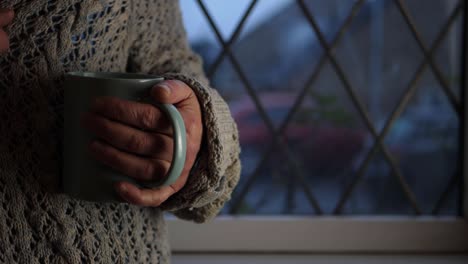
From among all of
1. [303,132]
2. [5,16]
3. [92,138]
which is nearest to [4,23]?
[5,16]

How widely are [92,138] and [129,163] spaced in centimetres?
3

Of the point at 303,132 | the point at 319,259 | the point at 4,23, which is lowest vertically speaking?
the point at 319,259

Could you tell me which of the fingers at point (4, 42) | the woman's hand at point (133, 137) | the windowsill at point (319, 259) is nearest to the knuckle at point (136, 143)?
the woman's hand at point (133, 137)

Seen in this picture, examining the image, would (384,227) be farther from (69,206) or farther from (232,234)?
(69,206)

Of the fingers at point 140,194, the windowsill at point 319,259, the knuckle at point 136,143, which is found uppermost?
the knuckle at point 136,143

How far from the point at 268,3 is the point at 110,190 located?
24.2 inches

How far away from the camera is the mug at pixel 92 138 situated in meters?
0.43

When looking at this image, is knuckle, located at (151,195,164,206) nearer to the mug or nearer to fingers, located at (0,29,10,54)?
the mug

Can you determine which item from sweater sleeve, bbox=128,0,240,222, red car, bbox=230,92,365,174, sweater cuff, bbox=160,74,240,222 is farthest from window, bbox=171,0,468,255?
sweater cuff, bbox=160,74,240,222

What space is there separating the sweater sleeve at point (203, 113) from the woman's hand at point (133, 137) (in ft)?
0.20

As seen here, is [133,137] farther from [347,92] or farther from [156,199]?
[347,92]

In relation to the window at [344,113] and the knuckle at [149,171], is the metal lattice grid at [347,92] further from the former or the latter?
the knuckle at [149,171]

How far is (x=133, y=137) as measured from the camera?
44 cm

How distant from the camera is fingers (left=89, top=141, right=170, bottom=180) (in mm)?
442
